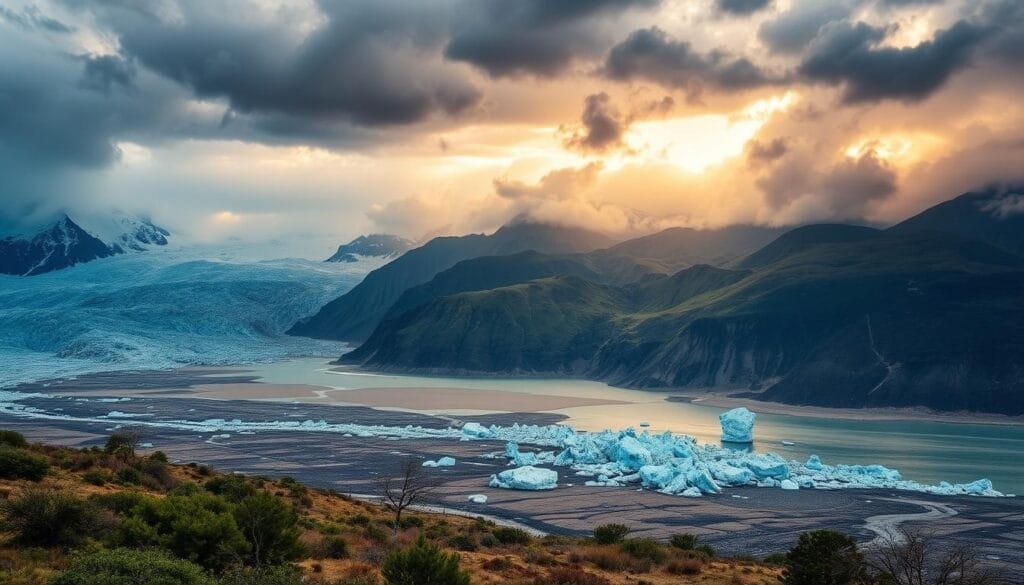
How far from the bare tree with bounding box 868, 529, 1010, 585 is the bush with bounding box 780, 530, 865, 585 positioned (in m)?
0.59

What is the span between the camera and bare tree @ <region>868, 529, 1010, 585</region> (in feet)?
59.7

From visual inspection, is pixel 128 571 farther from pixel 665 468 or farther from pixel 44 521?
pixel 665 468

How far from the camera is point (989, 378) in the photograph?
157000mm

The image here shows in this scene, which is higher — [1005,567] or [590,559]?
[590,559]

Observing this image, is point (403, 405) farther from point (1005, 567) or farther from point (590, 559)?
point (590, 559)

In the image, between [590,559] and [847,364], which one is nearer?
[590,559]

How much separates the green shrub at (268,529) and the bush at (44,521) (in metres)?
3.49

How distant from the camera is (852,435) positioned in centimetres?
11356

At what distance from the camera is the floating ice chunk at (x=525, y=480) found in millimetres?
64625

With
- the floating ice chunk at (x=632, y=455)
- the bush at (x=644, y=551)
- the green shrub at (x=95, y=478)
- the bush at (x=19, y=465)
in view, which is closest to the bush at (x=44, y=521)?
the bush at (x=19, y=465)

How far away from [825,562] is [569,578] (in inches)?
278

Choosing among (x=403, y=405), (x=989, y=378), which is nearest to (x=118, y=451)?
(x=403, y=405)

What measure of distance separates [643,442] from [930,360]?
109405 mm

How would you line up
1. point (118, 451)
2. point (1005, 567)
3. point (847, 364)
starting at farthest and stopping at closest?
point (847, 364), point (1005, 567), point (118, 451)
